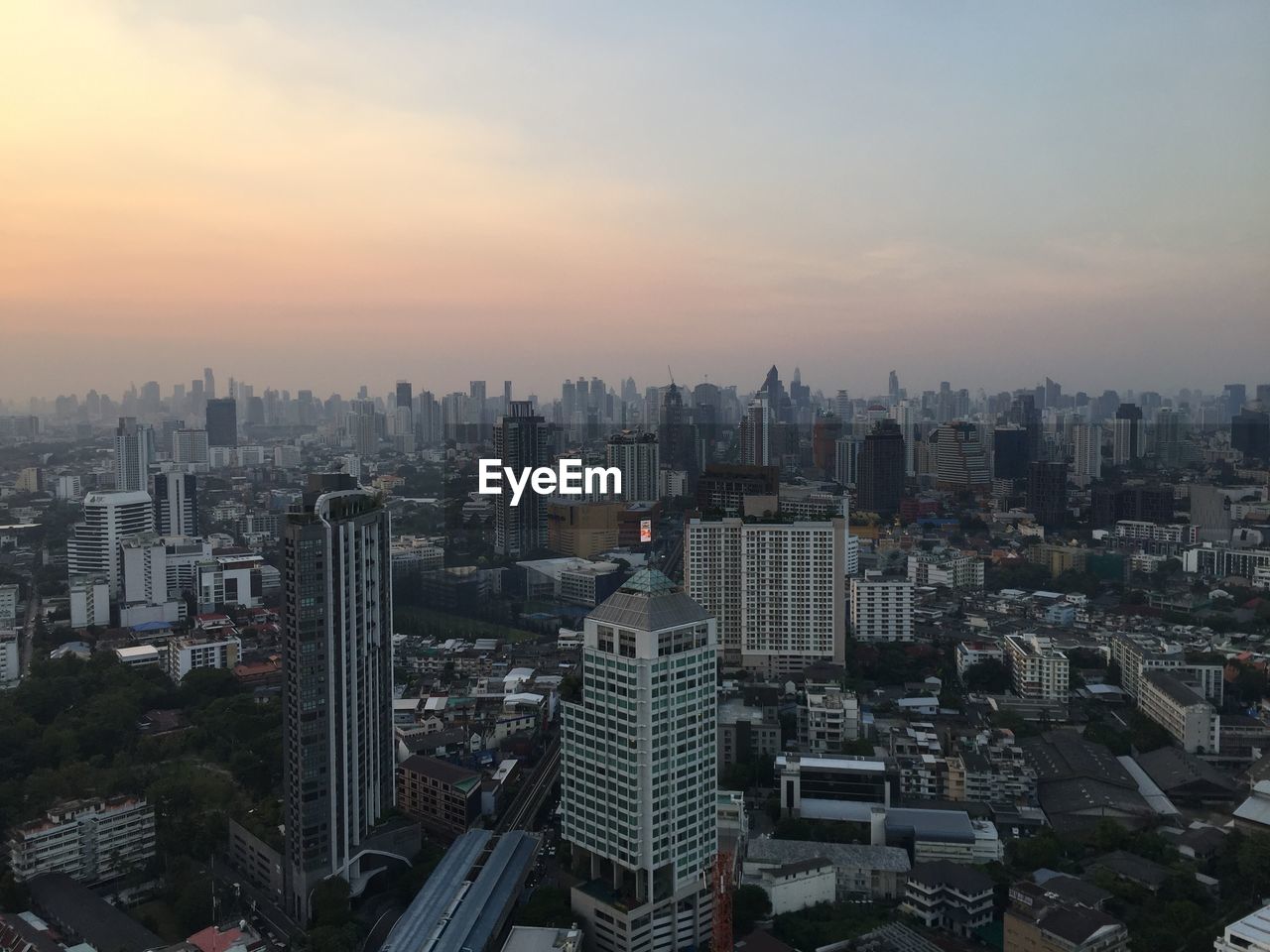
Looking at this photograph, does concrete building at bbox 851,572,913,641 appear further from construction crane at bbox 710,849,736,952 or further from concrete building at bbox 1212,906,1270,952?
concrete building at bbox 1212,906,1270,952

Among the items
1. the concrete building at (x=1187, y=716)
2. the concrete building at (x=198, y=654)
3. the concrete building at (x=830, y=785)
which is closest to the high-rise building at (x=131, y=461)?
the concrete building at (x=198, y=654)

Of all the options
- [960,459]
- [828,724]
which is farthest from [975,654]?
[960,459]

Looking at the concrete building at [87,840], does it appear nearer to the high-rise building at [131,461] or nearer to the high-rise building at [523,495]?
the high-rise building at [523,495]

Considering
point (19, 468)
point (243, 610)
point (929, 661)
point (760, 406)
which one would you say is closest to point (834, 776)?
point (929, 661)

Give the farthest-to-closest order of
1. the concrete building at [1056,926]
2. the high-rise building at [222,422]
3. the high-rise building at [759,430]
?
1. the high-rise building at [222,422]
2. the high-rise building at [759,430]
3. the concrete building at [1056,926]

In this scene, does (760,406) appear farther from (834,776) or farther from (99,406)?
(99,406)

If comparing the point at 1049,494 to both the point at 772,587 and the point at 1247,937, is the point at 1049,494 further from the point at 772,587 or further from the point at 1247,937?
the point at 1247,937
